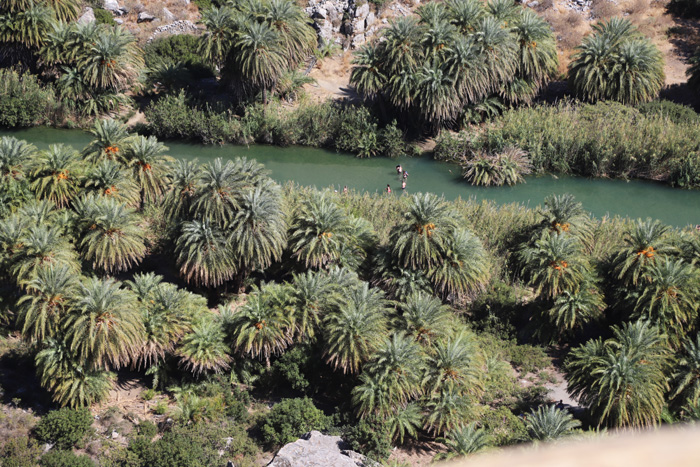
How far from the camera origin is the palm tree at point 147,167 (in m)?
33.2

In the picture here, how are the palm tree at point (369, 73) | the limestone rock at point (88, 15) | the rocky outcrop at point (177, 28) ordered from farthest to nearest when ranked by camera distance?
the rocky outcrop at point (177, 28), the limestone rock at point (88, 15), the palm tree at point (369, 73)

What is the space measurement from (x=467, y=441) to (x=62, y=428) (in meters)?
12.6

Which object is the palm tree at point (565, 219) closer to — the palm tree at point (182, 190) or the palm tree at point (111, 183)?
the palm tree at point (182, 190)

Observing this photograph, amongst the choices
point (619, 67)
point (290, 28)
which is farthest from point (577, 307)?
point (290, 28)

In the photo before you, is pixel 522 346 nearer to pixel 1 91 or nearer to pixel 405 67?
pixel 405 67

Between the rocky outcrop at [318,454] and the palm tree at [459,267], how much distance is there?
7.88 m

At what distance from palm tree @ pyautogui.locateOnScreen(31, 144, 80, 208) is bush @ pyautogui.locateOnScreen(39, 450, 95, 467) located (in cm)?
1181

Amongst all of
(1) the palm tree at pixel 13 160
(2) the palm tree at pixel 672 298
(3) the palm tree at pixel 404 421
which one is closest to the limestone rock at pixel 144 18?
(1) the palm tree at pixel 13 160

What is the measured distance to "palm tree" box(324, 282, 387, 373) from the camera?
26.0 meters

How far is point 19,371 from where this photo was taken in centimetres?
2788

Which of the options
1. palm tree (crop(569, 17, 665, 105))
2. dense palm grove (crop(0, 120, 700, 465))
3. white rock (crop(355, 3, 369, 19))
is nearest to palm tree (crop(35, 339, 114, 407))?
dense palm grove (crop(0, 120, 700, 465))

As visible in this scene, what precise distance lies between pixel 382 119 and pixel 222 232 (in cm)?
1968

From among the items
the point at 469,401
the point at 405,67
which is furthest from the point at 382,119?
the point at 469,401

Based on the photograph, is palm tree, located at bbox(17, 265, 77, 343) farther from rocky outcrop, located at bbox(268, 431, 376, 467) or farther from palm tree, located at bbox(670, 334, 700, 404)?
palm tree, located at bbox(670, 334, 700, 404)
